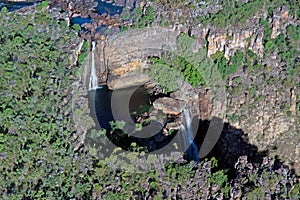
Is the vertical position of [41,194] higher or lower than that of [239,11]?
lower

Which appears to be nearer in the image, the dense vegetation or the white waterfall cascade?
the dense vegetation

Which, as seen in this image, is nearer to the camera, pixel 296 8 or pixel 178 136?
pixel 178 136

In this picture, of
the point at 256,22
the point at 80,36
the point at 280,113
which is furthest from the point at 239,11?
the point at 80,36

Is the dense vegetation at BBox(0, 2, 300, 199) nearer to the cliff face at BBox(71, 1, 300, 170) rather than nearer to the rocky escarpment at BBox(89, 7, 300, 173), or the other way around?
the cliff face at BBox(71, 1, 300, 170)

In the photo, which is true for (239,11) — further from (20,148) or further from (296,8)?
(20,148)

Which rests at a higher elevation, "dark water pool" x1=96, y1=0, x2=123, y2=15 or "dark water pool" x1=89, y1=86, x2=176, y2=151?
"dark water pool" x1=96, y1=0, x2=123, y2=15

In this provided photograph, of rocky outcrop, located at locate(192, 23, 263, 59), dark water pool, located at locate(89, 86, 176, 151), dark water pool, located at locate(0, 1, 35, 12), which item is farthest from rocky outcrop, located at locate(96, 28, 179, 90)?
dark water pool, located at locate(0, 1, 35, 12)

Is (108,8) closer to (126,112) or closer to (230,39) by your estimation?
(230,39)
